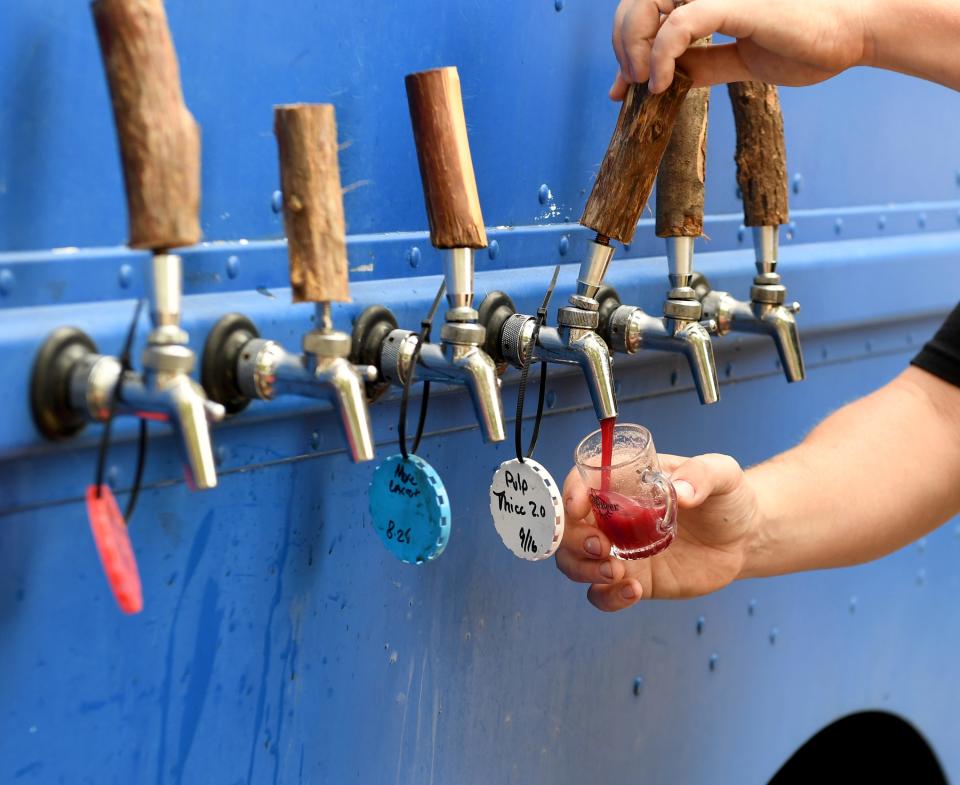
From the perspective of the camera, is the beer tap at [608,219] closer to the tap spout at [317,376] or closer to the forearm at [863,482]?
the tap spout at [317,376]

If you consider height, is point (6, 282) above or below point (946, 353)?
above

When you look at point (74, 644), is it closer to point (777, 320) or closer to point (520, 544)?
point (520, 544)

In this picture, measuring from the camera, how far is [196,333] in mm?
806

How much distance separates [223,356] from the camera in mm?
815

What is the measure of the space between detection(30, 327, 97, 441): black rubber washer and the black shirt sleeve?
3.38 ft

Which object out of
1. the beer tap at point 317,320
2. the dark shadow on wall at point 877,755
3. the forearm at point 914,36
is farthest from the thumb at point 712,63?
the dark shadow on wall at point 877,755

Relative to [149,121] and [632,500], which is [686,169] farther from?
[149,121]

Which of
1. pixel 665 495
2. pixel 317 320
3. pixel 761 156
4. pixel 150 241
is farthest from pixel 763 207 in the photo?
pixel 150 241

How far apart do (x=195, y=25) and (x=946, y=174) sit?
1.21m

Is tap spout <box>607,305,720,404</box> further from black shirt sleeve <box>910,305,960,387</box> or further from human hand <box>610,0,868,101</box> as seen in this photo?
black shirt sleeve <box>910,305,960,387</box>

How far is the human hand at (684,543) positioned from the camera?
1086 mm

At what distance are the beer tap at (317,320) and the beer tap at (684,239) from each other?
1.07ft

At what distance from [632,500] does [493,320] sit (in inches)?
7.2

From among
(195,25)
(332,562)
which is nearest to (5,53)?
(195,25)
